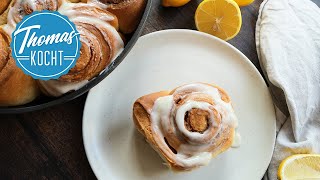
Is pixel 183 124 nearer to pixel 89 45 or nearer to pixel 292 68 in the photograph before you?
pixel 89 45

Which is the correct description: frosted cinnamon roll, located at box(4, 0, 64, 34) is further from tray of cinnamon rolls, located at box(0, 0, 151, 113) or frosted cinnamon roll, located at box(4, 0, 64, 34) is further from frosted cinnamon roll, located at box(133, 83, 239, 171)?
frosted cinnamon roll, located at box(133, 83, 239, 171)

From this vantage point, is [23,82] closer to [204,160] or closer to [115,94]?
[115,94]

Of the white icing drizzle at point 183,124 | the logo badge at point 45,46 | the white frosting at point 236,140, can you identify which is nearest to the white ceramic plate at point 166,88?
the white frosting at point 236,140

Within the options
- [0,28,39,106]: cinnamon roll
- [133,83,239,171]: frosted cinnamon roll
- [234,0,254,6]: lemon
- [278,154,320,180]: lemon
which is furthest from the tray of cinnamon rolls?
[278,154,320,180]: lemon

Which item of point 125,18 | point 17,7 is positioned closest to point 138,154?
point 125,18

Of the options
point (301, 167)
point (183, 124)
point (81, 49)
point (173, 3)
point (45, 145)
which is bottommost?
point (301, 167)

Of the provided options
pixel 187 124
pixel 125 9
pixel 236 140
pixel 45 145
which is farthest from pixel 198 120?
pixel 45 145
